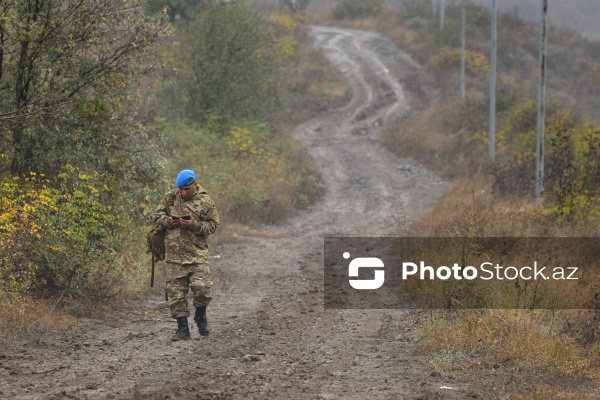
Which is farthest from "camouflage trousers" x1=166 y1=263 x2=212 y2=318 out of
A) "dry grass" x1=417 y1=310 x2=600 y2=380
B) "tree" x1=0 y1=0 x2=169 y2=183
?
"tree" x1=0 y1=0 x2=169 y2=183

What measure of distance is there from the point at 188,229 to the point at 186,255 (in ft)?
1.00

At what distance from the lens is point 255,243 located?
17953 mm

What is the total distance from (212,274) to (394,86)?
32.6m

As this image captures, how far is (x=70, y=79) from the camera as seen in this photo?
11562 mm

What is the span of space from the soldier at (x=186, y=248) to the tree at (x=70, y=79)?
9.77 feet

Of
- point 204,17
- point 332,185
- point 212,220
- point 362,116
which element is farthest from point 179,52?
point 212,220

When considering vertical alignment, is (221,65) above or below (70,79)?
above

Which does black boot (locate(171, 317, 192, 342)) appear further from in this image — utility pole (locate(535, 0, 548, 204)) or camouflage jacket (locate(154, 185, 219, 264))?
utility pole (locate(535, 0, 548, 204))

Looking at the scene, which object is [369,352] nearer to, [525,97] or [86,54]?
[86,54]

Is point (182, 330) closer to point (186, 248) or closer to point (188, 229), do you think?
point (186, 248)

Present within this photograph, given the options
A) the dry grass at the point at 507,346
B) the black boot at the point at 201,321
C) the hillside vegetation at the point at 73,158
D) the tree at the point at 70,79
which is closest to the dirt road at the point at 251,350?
the black boot at the point at 201,321

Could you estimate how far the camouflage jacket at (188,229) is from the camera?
9078mm

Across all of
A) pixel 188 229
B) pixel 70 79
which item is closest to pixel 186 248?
pixel 188 229

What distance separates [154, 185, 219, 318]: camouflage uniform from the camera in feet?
29.7
